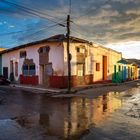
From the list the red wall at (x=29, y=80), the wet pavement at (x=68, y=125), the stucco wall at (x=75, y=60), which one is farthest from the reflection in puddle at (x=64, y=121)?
the red wall at (x=29, y=80)

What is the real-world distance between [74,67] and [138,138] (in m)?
22.1

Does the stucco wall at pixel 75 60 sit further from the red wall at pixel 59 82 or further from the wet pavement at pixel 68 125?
the wet pavement at pixel 68 125

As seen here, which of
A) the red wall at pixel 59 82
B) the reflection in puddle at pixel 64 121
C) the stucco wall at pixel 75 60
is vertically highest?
the stucco wall at pixel 75 60

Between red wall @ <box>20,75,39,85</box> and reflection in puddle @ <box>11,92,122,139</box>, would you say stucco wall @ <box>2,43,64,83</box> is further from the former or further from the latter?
reflection in puddle @ <box>11,92,122,139</box>

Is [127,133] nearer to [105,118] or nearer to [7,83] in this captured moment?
[105,118]

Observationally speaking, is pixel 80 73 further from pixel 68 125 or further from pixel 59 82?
pixel 68 125

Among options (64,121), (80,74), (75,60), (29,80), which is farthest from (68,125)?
(29,80)

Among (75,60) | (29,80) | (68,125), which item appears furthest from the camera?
(29,80)

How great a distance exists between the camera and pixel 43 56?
3033 centimetres

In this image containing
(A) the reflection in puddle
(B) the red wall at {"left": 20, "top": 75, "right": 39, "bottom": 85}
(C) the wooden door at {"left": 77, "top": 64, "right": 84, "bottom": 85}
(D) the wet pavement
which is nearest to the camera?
(D) the wet pavement

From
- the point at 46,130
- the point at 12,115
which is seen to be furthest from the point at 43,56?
the point at 46,130

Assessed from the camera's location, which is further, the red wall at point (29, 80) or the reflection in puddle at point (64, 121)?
the red wall at point (29, 80)

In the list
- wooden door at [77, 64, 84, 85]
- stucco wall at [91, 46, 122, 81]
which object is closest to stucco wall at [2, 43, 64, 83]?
wooden door at [77, 64, 84, 85]

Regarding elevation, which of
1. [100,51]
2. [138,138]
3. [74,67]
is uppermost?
[100,51]
